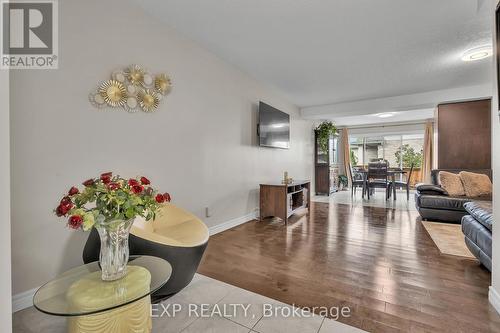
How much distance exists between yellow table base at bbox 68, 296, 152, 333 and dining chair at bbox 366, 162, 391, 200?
5.61 m

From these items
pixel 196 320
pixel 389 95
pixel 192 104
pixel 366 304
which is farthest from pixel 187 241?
pixel 389 95

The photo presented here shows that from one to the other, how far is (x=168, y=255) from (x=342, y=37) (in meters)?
2.92

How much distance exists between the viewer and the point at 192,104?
9.12 feet

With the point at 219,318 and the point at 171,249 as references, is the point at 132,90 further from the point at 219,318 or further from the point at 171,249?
the point at 219,318

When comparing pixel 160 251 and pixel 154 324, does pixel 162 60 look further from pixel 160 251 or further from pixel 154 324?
pixel 154 324

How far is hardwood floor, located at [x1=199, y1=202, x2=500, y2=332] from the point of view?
1.43 meters

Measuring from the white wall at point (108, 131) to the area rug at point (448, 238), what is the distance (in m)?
2.58

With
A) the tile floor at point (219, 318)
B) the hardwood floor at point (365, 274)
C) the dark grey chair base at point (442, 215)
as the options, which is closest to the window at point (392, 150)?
the dark grey chair base at point (442, 215)

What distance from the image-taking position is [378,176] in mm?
5555

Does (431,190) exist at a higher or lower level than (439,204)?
higher

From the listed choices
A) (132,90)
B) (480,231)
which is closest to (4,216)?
(132,90)

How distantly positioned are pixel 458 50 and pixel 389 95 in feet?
6.16

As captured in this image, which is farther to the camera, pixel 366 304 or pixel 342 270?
pixel 342 270

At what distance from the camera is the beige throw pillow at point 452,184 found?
Answer: 12.0 feet
